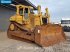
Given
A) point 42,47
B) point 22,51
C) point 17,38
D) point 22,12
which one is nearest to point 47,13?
point 22,12

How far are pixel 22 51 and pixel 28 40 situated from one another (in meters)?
4.06

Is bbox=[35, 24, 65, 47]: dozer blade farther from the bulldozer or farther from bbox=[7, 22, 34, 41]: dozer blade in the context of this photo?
bbox=[7, 22, 34, 41]: dozer blade

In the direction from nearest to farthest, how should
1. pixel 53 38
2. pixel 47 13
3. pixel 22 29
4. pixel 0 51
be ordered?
pixel 0 51 → pixel 53 38 → pixel 22 29 → pixel 47 13

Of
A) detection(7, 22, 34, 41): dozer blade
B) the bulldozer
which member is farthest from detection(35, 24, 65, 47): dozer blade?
detection(7, 22, 34, 41): dozer blade

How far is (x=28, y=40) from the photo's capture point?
50.2 ft

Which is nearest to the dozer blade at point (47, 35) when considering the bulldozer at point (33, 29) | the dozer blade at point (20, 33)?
the bulldozer at point (33, 29)

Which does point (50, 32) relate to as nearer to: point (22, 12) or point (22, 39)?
point (22, 39)

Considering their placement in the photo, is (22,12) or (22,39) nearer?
(22,39)

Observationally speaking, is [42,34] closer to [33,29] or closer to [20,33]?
[33,29]

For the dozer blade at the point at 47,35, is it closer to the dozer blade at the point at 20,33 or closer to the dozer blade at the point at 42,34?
the dozer blade at the point at 42,34

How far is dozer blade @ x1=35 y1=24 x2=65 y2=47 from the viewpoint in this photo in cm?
1320

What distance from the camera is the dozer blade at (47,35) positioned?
1320cm

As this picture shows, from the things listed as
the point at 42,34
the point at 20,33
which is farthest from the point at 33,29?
the point at 42,34

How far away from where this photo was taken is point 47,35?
46.0ft
